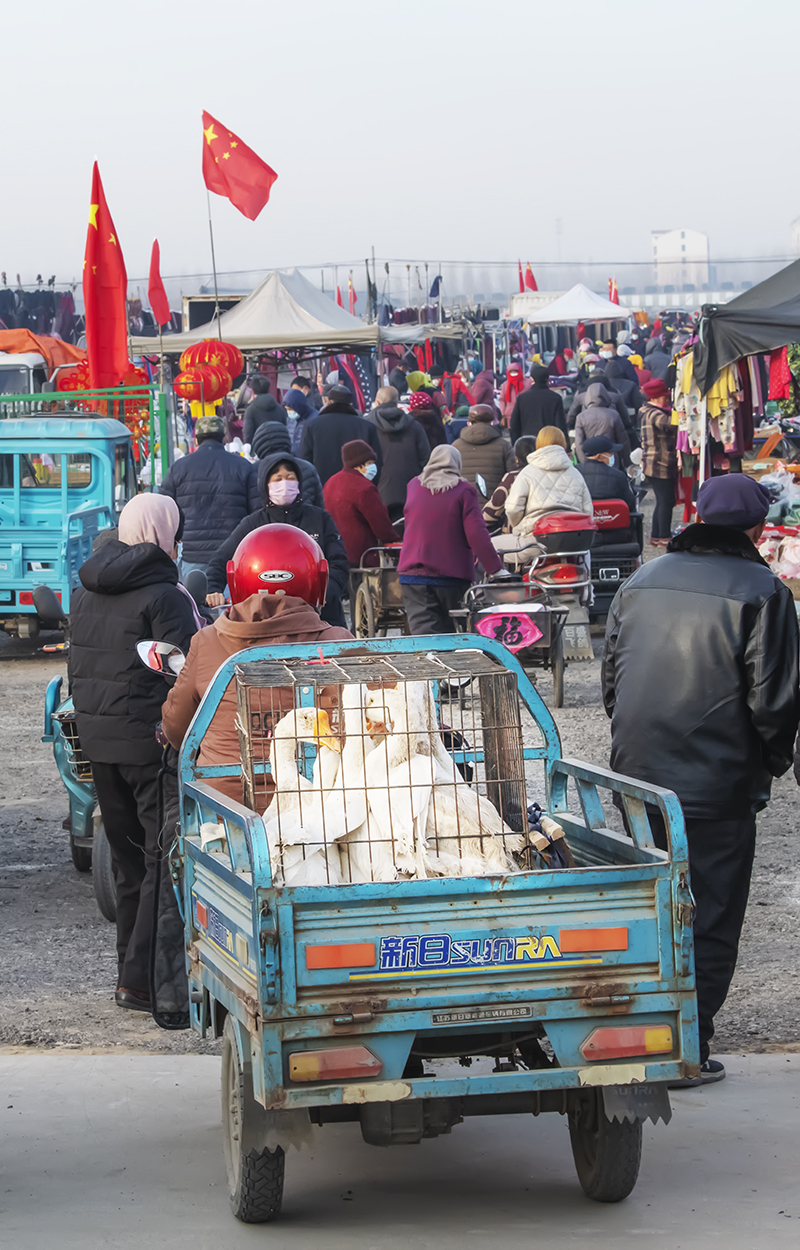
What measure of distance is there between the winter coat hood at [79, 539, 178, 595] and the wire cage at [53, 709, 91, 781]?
1.16 m

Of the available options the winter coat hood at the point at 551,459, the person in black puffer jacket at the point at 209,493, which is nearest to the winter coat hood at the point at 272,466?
the person in black puffer jacket at the point at 209,493

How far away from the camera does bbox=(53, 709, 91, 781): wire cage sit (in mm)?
6793

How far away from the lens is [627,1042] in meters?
3.61

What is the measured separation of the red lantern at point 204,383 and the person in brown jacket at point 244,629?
12.9 m

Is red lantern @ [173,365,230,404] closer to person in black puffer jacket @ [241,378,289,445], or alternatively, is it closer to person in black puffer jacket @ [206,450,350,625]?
person in black puffer jacket @ [241,378,289,445]

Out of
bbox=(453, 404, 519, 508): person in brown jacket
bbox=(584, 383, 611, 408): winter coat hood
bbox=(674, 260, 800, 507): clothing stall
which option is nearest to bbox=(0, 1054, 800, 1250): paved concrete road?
bbox=(674, 260, 800, 507): clothing stall

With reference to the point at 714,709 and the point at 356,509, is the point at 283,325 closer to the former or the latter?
the point at 356,509

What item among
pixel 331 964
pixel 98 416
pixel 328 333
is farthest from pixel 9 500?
pixel 331 964

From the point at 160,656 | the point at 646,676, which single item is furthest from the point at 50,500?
the point at 646,676

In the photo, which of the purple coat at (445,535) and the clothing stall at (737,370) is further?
the clothing stall at (737,370)

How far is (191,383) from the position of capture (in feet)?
57.3

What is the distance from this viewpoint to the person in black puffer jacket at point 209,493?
1148cm

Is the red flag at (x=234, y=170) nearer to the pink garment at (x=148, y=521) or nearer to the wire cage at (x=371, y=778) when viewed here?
the pink garment at (x=148, y=521)

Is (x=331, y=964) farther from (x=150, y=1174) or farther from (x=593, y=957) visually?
(x=150, y=1174)
